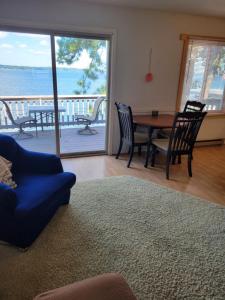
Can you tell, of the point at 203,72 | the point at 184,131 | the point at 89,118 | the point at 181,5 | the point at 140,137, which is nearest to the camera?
the point at 184,131

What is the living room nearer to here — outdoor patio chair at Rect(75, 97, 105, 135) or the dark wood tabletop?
the dark wood tabletop

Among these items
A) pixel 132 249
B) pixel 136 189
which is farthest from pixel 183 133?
pixel 132 249

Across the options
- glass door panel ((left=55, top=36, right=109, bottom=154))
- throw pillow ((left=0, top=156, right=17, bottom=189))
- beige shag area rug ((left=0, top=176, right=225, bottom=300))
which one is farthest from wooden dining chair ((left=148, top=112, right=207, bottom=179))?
throw pillow ((left=0, top=156, right=17, bottom=189))

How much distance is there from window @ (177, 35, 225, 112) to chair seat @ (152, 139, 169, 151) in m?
1.11

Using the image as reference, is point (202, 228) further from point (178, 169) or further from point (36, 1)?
point (36, 1)

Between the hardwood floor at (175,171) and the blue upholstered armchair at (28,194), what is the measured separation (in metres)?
0.85

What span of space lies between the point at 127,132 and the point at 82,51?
152cm

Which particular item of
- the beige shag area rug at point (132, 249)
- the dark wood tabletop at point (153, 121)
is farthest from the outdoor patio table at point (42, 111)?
the beige shag area rug at point (132, 249)

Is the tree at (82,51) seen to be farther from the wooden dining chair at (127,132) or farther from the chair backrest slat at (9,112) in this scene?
the chair backrest slat at (9,112)

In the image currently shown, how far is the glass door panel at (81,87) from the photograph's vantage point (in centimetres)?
351

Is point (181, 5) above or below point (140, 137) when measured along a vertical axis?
above

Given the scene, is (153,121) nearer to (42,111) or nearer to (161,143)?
(161,143)

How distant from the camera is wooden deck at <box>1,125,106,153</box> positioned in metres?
3.83

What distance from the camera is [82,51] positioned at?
142 inches
